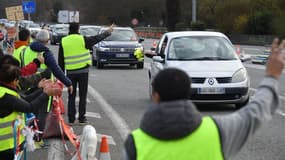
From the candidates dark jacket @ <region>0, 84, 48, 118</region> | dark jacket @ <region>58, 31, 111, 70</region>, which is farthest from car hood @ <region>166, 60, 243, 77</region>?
dark jacket @ <region>0, 84, 48, 118</region>

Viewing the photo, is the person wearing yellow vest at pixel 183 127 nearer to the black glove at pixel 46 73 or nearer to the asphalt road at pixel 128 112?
the asphalt road at pixel 128 112

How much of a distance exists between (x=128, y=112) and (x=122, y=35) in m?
14.1

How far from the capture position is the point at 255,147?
9.20 metres

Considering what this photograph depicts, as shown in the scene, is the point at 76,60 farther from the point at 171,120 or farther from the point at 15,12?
the point at 15,12

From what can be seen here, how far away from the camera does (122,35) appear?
26.6m

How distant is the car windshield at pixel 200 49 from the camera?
13.7 meters

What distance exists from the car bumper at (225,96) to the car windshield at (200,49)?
1.02 m

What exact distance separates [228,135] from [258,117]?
0.58 feet

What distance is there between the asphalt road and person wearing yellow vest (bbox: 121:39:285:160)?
17.6 ft

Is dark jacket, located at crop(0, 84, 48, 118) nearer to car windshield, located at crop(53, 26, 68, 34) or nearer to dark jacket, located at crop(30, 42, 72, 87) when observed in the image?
dark jacket, located at crop(30, 42, 72, 87)

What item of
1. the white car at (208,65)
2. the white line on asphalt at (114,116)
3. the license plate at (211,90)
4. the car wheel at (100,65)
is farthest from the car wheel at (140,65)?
the license plate at (211,90)

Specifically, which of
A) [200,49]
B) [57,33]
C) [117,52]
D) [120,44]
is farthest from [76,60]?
[57,33]

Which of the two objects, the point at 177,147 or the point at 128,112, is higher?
the point at 177,147

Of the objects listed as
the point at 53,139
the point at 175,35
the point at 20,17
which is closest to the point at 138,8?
the point at 20,17
